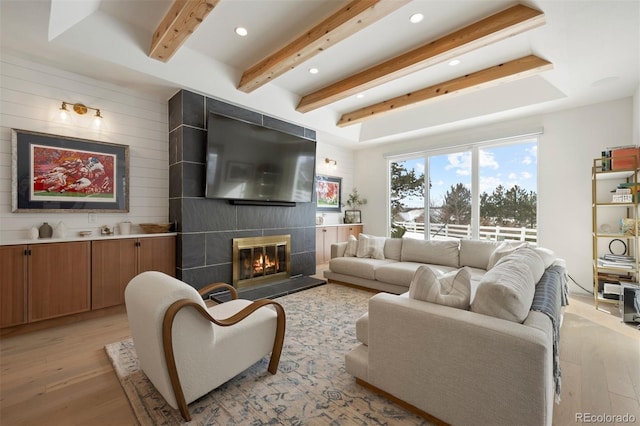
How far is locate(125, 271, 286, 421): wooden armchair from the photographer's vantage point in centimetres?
144

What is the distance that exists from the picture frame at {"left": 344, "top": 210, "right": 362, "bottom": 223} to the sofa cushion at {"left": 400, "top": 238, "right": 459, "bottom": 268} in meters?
2.26

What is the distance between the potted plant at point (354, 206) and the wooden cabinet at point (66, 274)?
13.8 ft

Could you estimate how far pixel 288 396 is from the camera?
67.7 inches

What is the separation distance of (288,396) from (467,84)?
Result: 412 cm

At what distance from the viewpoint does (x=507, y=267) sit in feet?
5.82

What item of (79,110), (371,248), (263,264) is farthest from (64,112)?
(371,248)

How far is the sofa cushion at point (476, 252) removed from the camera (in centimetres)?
366

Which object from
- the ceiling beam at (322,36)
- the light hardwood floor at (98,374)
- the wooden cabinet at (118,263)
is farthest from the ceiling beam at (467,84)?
the wooden cabinet at (118,263)

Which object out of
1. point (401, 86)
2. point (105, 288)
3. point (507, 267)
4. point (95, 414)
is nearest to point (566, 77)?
point (401, 86)

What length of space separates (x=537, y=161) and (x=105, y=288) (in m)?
6.26

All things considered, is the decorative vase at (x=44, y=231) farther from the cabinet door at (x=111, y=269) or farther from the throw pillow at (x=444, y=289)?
the throw pillow at (x=444, y=289)

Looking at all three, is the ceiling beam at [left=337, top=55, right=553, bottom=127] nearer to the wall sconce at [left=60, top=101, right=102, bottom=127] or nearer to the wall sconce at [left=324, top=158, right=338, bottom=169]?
the wall sconce at [left=324, top=158, right=338, bottom=169]

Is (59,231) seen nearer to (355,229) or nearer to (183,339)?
(183,339)

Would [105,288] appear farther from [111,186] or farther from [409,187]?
[409,187]
